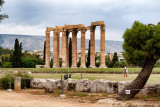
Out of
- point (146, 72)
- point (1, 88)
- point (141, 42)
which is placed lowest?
point (1, 88)

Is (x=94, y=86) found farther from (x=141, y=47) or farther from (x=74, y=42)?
(x=74, y=42)

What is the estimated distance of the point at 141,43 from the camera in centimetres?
1112

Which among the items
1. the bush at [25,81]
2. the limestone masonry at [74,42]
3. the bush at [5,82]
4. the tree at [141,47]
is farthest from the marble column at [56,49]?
the tree at [141,47]

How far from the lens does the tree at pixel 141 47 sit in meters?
10.7

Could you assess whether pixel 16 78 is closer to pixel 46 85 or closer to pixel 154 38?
pixel 46 85

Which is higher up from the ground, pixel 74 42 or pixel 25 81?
pixel 74 42

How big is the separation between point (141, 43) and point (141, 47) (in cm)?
21

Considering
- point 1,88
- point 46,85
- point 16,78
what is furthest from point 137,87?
point 1,88

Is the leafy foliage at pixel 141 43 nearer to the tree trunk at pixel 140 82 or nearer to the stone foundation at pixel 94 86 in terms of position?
the tree trunk at pixel 140 82

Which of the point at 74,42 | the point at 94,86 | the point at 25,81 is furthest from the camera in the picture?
the point at 74,42

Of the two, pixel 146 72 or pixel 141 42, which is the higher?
pixel 141 42

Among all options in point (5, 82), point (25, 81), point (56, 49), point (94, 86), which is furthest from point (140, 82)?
point (56, 49)

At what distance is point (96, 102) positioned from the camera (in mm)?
11430

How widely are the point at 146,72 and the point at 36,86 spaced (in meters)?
9.25
